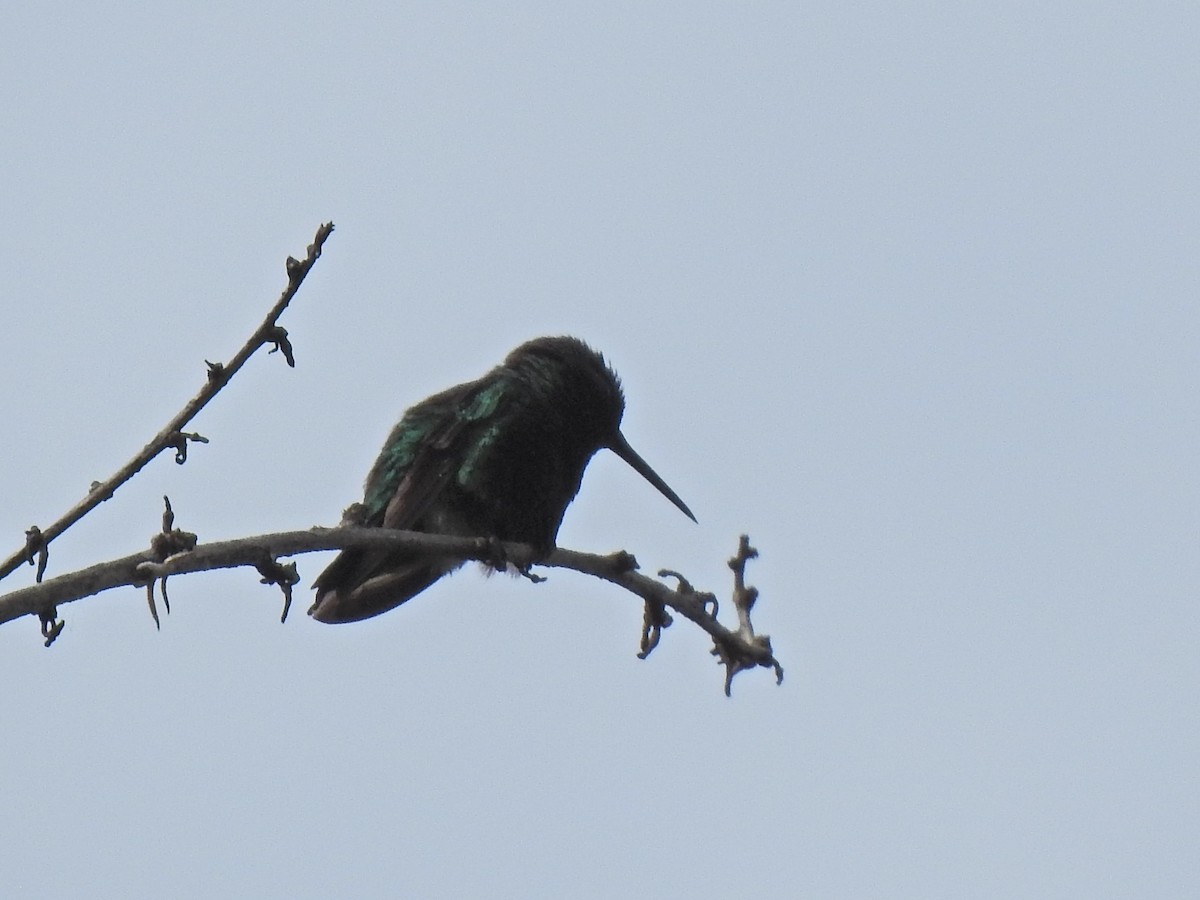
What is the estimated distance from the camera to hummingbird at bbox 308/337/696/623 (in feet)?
21.3

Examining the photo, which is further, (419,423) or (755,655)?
(419,423)

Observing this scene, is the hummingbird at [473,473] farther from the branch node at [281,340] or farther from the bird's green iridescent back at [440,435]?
the branch node at [281,340]

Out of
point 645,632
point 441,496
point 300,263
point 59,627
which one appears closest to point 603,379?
point 441,496

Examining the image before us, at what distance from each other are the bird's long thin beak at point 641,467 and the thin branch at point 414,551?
157cm

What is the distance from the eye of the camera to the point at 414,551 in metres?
4.62

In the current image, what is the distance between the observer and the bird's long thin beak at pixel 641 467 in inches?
310

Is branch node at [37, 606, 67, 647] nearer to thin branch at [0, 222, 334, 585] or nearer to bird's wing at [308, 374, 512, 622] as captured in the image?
thin branch at [0, 222, 334, 585]

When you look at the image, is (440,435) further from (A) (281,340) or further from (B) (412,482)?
(A) (281,340)

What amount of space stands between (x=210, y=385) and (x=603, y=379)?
3.63m

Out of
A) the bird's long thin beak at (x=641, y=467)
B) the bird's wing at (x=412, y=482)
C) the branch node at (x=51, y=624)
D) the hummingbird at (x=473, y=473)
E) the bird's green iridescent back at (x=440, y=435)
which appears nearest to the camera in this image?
the branch node at (x=51, y=624)

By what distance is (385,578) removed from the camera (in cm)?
670

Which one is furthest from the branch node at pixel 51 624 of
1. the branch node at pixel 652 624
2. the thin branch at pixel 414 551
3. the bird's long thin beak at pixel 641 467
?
the bird's long thin beak at pixel 641 467

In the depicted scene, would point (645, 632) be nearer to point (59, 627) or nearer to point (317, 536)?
point (317, 536)

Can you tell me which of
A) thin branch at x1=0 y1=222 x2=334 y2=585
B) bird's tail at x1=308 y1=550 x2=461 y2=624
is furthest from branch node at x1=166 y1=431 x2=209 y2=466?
bird's tail at x1=308 y1=550 x2=461 y2=624
